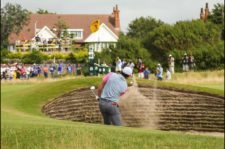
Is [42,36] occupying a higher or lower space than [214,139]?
higher

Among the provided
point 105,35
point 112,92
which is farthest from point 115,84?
point 105,35

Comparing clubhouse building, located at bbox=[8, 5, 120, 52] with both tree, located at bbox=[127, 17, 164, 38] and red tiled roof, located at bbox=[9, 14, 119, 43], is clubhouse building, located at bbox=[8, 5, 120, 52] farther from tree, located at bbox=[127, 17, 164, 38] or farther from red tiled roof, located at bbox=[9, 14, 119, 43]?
tree, located at bbox=[127, 17, 164, 38]

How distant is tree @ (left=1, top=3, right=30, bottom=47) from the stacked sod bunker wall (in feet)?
41.9

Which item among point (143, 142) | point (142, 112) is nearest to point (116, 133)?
point (143, 142)

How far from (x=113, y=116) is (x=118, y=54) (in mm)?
3963

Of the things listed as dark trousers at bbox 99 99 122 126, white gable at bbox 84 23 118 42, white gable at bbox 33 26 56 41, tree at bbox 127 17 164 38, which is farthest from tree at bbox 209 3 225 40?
white gable at bbox 33 26 56 41

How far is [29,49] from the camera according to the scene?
8.66 meters

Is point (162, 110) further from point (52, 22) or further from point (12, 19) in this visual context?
point (12, 19)

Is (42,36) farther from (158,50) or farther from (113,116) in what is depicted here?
(113,116)

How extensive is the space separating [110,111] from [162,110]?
10729 mm

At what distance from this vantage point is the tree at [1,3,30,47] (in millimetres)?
8744

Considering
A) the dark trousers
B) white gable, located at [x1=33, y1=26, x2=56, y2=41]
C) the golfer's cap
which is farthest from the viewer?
the dark trousers

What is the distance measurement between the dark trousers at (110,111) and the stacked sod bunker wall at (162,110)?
8.09m

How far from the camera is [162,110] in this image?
2384 centimetres
